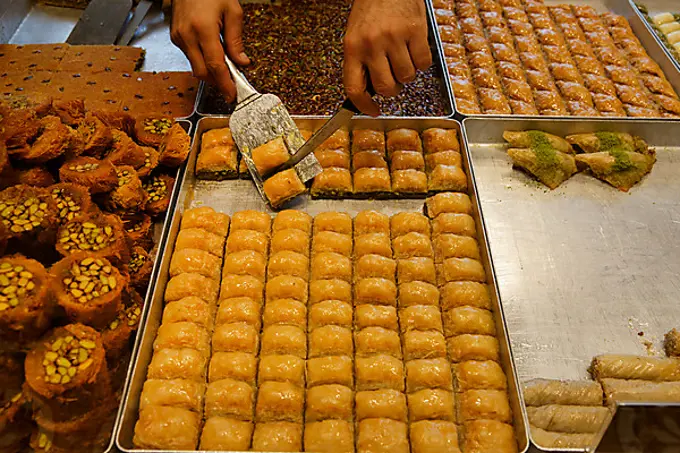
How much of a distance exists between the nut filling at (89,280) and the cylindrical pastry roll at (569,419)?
2317 millimetres

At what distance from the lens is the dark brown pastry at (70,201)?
2719mm

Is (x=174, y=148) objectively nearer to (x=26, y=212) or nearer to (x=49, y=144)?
(x=49, y=144)

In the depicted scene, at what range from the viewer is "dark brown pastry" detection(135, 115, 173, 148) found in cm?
355

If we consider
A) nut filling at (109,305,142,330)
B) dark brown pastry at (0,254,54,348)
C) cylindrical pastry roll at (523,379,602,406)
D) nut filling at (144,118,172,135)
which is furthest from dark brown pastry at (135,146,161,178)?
cylindrical pastry roll at (523,379,602,406)

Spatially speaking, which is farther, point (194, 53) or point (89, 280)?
point (194, 53)

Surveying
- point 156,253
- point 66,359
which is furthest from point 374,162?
point 66,359

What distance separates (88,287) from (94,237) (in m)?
0.33

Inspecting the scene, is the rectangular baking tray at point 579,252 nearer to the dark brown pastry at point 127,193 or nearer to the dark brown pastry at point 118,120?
the dark brown pastry at point 127,193

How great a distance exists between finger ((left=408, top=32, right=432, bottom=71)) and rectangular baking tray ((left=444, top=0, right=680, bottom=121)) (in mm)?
1183

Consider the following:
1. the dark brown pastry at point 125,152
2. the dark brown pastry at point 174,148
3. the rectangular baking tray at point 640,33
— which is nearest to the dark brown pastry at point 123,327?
the dark brown pastry at point 125,152

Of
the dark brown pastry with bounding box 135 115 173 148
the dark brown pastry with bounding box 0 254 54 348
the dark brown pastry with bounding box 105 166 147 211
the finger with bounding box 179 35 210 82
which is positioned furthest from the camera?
the dark brown pastry with bounding box 135 115 173 148

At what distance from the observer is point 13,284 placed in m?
2.26

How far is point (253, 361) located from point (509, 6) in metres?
4.74

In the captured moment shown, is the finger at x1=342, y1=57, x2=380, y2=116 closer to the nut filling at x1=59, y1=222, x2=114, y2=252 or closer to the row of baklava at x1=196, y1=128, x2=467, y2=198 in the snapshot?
the row of baklava at x1=196, y1=128, x2=467, y2=198
